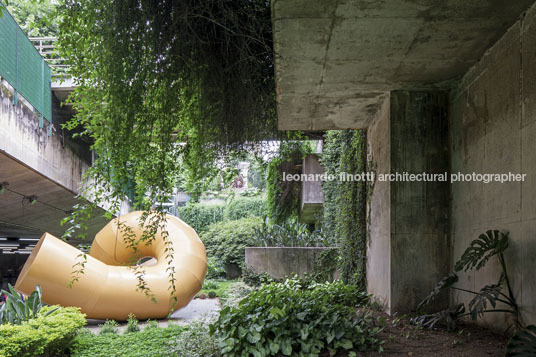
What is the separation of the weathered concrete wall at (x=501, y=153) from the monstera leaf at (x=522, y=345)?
1.41 ft

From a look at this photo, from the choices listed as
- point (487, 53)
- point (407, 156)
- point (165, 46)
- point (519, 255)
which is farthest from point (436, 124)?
point (165, 46)

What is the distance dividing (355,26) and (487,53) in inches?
57.6

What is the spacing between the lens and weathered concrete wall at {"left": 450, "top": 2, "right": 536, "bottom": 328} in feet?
12.4

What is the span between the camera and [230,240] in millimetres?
19734

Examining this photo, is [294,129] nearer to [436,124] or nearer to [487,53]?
[436,124]

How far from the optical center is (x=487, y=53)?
14.7 feet

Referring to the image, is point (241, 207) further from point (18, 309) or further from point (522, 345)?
point (522, 345)

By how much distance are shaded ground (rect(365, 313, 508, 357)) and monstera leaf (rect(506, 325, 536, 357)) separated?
0.50m

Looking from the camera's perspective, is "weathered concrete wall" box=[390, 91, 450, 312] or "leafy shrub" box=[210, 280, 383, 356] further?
"weathered concrete wall" box=[390, 91, 450, 312]

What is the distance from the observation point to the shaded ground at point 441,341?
4020 millimetres

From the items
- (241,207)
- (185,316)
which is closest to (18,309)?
(185,316)

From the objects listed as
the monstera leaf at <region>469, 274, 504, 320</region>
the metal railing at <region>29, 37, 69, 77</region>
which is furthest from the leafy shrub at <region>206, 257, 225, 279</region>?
the monstera leaf at <region>469, 274, 504, 320</region>

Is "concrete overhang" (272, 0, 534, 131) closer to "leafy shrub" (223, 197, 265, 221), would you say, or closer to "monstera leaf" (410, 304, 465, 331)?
"monstera leaf" (410, 304, 465, 331)

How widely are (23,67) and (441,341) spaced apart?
719 cm
